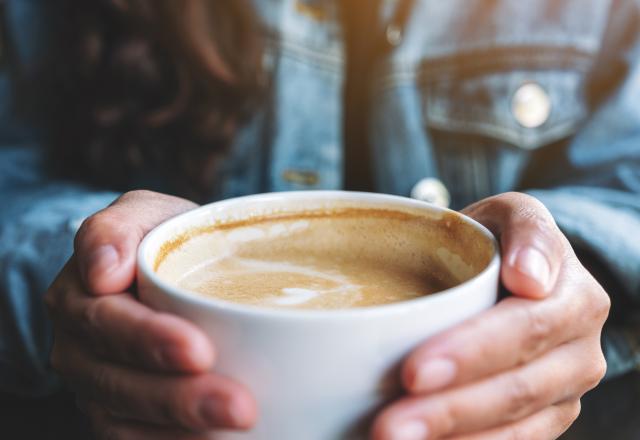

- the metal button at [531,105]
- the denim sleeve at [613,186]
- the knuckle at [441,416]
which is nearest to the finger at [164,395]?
the knuckle at [441,416]

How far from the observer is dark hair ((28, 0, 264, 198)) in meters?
1.04

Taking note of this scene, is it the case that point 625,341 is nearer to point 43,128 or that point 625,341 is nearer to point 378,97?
point 378,97

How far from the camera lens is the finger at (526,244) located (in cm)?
40

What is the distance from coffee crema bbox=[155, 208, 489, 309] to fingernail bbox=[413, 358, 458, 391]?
135 mm

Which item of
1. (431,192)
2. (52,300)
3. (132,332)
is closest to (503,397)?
(132,332)

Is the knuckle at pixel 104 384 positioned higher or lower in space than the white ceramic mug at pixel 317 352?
lower

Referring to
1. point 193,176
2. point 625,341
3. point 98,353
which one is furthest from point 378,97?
point 98,353

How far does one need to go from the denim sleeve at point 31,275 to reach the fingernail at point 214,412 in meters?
0.45

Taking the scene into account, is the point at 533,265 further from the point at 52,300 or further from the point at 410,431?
the point at 52,300

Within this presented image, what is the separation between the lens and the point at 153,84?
1075 millimetres

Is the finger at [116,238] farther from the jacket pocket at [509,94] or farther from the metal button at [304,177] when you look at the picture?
the jacket pocket at [509,94]

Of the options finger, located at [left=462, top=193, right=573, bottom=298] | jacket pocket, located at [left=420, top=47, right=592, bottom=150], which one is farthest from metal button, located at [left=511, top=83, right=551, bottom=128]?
finger, located at [left=462, top=193, right=573, bottom=298]

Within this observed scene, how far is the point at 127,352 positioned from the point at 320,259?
24 cm

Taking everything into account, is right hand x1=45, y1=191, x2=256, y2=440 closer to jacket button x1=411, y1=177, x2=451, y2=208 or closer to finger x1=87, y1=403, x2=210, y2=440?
finger x1=87, y1=403, x2=210, y2=440
